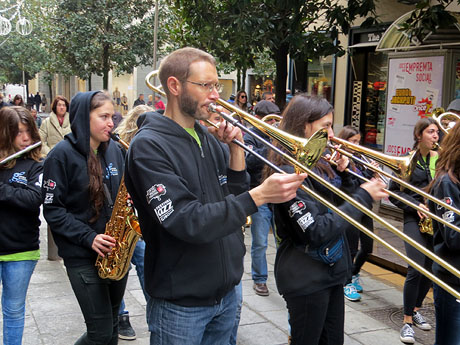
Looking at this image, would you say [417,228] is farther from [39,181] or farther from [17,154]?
[17,154]

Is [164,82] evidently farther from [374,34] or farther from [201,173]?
[374,34]

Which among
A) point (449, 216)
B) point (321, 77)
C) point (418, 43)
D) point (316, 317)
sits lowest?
point (316, 317)

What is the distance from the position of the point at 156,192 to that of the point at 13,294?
6.12 ft

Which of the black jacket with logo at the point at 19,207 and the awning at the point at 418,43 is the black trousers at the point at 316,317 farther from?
the awning at the point at 418,43

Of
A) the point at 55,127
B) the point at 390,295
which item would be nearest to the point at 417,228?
the point at 390,295

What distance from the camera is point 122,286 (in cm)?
343

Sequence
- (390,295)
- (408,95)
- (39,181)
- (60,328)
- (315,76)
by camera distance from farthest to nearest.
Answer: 1. (315,76)
2. (408,95)
3. (390,295)
4. (60,328)
5. (39,181)

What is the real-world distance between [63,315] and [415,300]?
3.07 metres

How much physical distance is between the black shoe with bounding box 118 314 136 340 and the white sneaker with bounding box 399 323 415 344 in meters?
2.22

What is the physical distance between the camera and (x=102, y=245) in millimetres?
3176

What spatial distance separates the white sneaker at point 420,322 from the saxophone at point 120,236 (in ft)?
9.60

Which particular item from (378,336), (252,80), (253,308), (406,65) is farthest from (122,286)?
(252,80)

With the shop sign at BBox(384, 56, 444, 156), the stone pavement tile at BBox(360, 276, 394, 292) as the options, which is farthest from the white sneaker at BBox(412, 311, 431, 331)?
the shop sign at BBox(384, 56, 444, 156)

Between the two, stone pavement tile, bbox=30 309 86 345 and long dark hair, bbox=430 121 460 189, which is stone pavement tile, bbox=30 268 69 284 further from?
long dark hair, bbox=430 121 460 189
